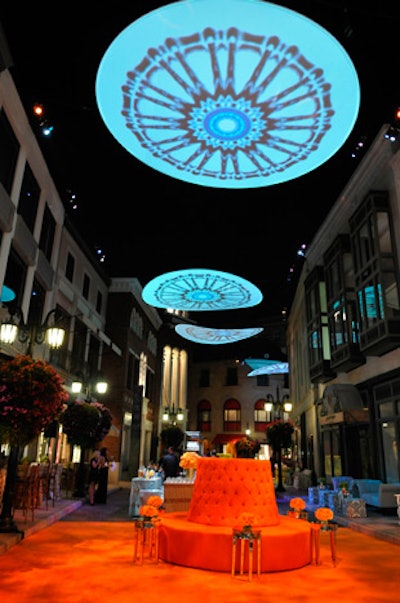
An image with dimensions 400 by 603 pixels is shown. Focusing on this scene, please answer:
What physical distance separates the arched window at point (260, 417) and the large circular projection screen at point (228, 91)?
4343 centimetres

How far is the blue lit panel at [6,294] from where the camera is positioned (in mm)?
15031

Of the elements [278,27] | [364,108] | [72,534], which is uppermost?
[364,108]

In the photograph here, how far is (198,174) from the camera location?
397 inches

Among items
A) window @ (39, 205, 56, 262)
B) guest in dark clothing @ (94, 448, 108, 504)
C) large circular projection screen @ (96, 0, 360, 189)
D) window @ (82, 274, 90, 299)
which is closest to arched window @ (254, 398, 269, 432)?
window @ (82, 274, 90, 299)

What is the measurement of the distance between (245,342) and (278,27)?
4288 centimetres

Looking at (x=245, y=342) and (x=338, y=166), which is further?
(x=245, y=342)

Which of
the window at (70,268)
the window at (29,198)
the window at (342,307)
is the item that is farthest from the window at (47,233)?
the window at (342,307)

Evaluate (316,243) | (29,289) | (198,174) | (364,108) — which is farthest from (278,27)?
(316,243)

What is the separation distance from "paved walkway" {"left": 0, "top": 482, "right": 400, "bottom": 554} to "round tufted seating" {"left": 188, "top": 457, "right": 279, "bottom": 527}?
3.37 meters

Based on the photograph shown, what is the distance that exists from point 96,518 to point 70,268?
13.4 metres

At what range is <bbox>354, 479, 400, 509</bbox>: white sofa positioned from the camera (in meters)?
13.2

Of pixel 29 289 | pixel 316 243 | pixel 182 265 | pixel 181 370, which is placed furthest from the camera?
pixel 181 370

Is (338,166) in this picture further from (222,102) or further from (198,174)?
(222,102)

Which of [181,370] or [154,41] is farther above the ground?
[181,370]
